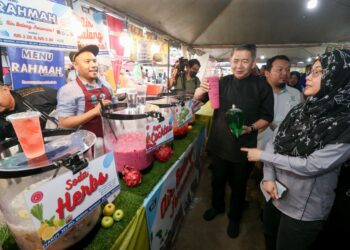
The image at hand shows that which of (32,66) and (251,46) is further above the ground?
(251,46)

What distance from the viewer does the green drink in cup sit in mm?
1582

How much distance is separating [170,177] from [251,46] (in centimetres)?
125

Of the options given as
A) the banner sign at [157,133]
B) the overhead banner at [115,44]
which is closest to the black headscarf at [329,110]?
the banner sign at [157,133]

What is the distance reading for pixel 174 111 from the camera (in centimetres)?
171

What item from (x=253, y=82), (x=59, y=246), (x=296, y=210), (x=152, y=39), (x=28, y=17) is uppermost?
(x=152, y=39)

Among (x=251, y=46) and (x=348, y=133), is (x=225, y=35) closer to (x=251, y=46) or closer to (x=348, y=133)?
(x=251, y=46)

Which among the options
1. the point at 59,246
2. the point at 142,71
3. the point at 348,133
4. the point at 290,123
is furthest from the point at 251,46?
the point at 142,71

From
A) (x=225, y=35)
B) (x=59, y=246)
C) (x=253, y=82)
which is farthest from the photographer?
(x=225, y=35)

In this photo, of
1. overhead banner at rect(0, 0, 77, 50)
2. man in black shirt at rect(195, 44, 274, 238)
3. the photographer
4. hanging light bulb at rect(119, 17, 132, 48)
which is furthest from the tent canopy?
man in black shirt at rect(195, 44, 274, 238)

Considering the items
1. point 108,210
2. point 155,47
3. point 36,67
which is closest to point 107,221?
point 108,210

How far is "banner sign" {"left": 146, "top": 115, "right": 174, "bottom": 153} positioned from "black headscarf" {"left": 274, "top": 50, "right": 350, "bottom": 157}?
0.80 m

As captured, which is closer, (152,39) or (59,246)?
(59,246)

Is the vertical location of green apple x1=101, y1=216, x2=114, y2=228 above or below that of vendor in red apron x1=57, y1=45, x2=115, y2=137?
below

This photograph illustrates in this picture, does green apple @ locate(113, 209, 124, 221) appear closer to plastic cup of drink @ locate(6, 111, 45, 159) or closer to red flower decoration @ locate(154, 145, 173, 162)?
plastic cup of drink @ locate(6, 111, 45, 159)
